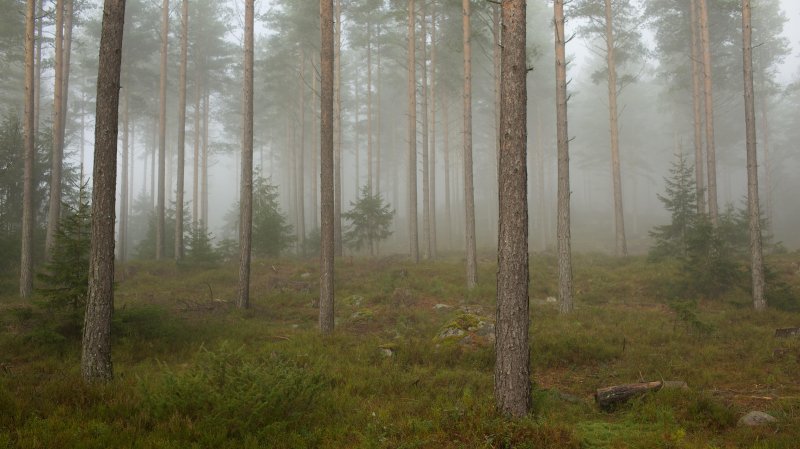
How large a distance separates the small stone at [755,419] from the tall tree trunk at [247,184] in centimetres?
1193

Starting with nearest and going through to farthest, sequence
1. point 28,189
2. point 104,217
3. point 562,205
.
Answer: point 104,217, point 562,205, point 28,189

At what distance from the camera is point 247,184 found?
1386cm

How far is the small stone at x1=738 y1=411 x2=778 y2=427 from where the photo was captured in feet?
19.7

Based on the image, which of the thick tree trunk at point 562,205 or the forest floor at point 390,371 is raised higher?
Answer: the thick tree trunk at point 562,205

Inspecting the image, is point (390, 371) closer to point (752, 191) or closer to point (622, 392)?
point (622, 392)

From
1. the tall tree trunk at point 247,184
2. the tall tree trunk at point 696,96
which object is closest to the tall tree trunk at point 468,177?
the tall tree trunk at point 247,184

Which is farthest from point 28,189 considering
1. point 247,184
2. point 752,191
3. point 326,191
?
point 752,191

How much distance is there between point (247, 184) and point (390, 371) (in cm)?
816

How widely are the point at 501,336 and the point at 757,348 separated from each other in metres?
6.92

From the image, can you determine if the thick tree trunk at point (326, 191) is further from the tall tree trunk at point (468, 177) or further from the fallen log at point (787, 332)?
the fallen log at point (787, 332)

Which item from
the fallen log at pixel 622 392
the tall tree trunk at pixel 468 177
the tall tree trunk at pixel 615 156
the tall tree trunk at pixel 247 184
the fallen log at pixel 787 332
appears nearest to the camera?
the fallen log at pixel 622 392

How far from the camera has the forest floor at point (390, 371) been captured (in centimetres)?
541

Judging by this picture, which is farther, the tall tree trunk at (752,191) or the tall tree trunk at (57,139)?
the tall tree trunk at (57,139)

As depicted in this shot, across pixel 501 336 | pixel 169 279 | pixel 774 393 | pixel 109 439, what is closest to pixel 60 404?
pixel 109 439
